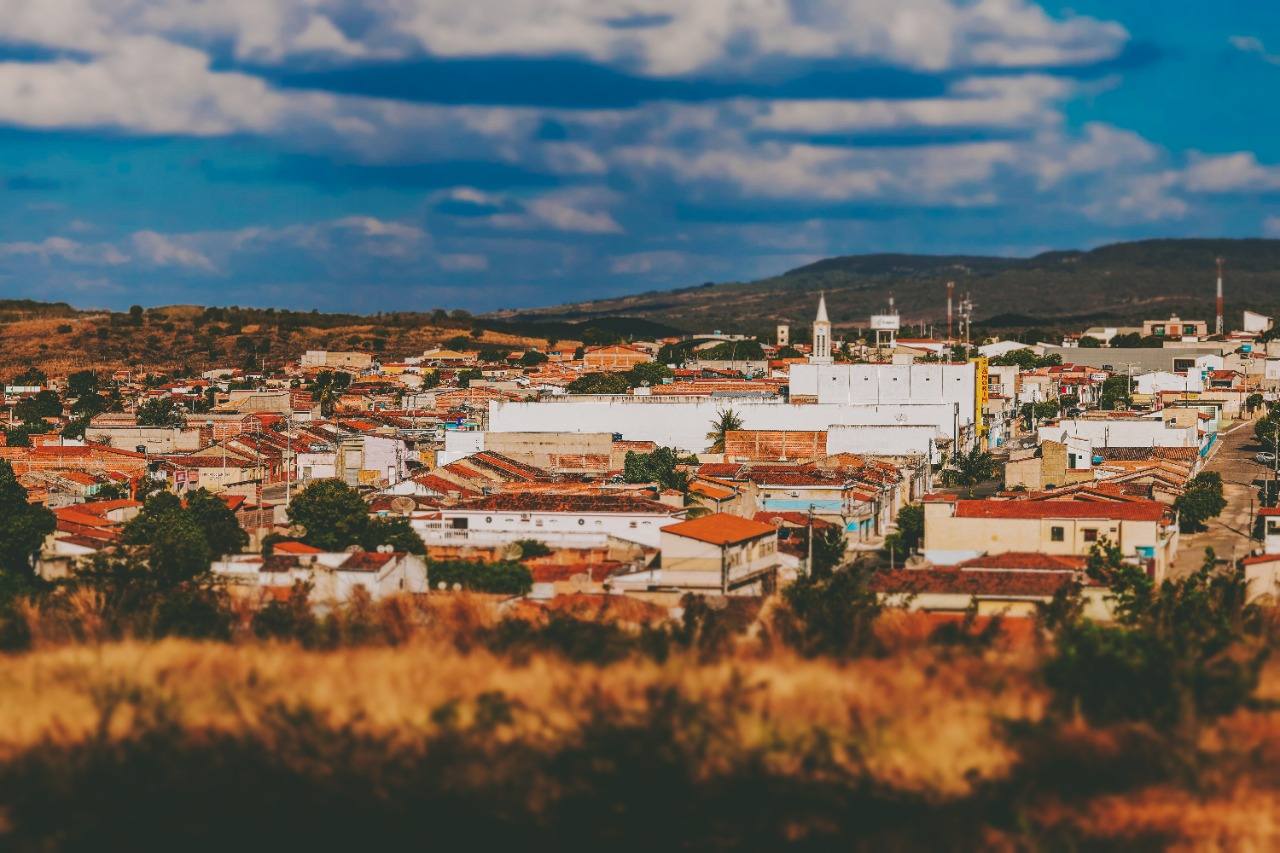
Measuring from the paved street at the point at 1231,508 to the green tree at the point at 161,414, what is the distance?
2173cm

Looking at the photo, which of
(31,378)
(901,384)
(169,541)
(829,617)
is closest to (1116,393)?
(901,384)

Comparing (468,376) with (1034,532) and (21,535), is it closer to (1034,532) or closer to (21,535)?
(21,535)

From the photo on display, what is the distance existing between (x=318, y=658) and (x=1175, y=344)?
220 ft

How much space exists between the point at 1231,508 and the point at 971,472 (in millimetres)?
5578

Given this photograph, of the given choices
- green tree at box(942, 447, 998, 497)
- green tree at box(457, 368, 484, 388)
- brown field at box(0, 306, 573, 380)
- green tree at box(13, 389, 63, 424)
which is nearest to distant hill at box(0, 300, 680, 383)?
brown field at box(0, 306, 573, 380)

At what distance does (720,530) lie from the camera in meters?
17.9

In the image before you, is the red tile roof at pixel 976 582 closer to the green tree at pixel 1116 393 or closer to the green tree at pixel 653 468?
the green tree at pixel 653 468

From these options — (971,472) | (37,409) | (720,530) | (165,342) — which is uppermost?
(165,342)

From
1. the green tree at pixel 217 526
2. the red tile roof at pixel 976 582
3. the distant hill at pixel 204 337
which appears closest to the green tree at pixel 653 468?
the green tree at pixel 217 526

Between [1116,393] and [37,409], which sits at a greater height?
[1116,393]

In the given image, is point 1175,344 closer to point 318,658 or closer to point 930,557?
point 930,557

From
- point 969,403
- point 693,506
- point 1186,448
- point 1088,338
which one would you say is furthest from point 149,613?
point 1088,338

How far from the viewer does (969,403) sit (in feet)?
135

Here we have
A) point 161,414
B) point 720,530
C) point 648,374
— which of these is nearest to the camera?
point 720,530
